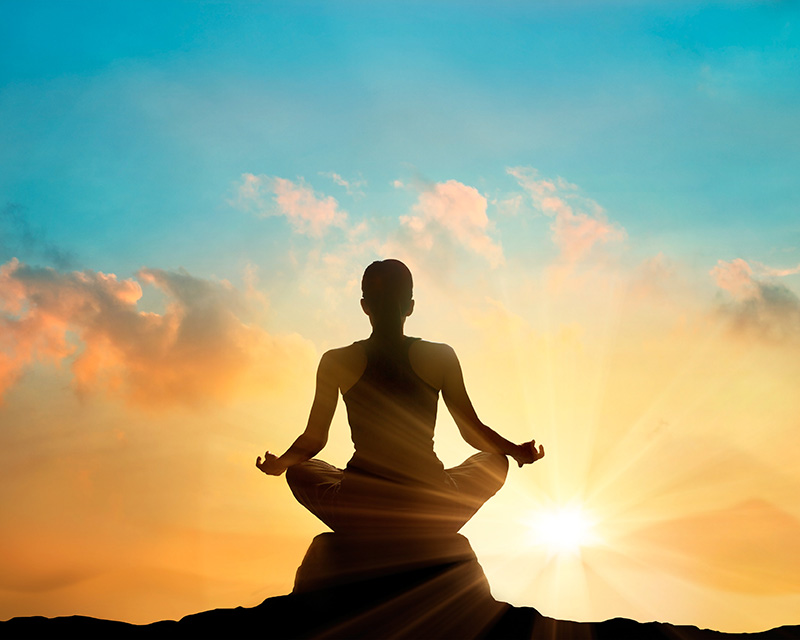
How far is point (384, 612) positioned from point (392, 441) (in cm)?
158

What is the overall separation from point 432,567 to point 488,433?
138cm

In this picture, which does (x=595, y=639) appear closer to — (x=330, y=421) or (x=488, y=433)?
(x=488, y=433)

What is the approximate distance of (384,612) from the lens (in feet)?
19.8

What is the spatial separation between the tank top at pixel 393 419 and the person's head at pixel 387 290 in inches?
11.6

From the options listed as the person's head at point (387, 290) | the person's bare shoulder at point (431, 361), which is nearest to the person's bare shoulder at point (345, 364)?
the person's head at point (387, 290)

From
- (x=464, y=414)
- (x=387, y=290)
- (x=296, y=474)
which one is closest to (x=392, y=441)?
(x=464, y=414)

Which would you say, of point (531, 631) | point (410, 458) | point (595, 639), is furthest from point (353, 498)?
point (595, 639)

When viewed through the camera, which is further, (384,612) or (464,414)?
(464,414)

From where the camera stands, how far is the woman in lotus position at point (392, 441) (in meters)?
6.77

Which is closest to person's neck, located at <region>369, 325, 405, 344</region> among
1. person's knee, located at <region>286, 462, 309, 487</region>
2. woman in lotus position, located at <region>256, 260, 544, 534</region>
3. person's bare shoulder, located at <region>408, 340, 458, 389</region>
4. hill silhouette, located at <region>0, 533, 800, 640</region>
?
woman in lotus position, located at <region>256, 260, 544, 534</region>

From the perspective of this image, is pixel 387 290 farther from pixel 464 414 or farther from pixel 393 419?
pixel 464 414

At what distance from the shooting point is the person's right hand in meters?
6.90

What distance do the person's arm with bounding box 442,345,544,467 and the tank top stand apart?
0.17m

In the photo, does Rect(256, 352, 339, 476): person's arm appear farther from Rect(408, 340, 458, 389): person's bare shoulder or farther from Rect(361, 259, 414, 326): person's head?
Rect(408, 340, 458, 389): person's bare shoulder
